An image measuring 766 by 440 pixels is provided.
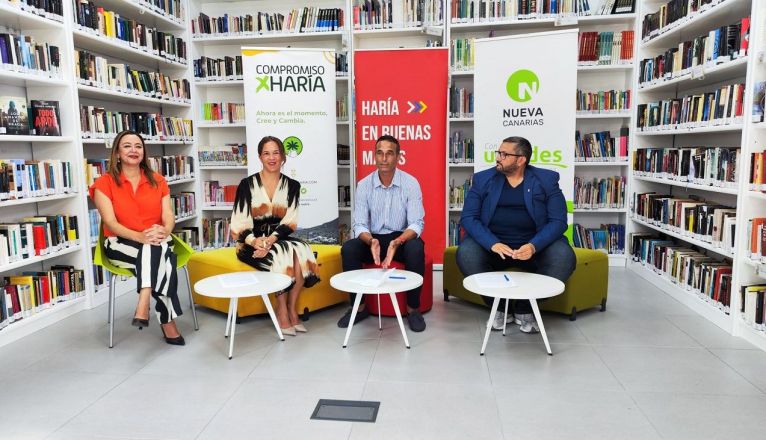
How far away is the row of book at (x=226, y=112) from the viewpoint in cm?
566

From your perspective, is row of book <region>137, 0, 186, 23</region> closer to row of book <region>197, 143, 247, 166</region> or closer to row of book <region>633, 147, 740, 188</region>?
row of book <region>197, 143, 247, 166</region>

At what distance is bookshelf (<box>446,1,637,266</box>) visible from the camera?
199 inches

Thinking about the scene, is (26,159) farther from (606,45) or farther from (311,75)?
(606,45)

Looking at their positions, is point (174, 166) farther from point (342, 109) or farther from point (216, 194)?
point (342, 109)

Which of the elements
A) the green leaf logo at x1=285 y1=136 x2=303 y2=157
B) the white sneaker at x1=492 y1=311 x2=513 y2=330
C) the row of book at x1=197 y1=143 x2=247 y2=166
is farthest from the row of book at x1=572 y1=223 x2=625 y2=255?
the row of book at x1=197 y1=143 x2=247 y2=166

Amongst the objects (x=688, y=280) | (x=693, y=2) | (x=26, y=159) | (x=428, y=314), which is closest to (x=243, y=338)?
(x=428, y=314)

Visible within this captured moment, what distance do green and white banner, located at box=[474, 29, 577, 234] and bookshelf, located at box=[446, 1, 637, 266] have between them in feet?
2.61

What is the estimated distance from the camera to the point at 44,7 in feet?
11.6

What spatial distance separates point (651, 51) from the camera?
16.2 feet

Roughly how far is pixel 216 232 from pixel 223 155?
33.7 inches

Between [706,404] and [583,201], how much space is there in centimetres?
313

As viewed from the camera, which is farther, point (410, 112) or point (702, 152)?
point (410, 112)

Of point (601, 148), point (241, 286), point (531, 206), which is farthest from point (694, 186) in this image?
point (241, 286)

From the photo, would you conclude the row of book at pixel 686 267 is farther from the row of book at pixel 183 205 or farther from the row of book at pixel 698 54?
the row of book at pixel 183 205
